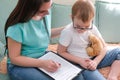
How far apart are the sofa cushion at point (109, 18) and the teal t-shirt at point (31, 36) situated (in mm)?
740

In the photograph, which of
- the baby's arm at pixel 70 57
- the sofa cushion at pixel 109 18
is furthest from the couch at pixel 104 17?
the baby's arm at pixel 70 57

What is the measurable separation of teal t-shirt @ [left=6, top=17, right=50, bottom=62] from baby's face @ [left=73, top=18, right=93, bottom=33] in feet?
0.68

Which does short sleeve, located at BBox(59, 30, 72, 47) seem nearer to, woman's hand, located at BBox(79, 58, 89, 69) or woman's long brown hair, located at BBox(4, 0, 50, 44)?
woman's hand, located at BBox(79, 58, 89, 69)

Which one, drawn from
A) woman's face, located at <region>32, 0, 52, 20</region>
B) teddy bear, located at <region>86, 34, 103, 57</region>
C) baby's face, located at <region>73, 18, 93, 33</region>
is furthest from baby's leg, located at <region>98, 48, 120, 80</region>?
woman's face, located at <region>32, 0, 52, 20</region>

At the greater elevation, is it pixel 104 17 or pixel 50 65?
pixel 104 17

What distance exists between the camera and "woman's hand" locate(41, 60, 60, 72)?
57.2 inches

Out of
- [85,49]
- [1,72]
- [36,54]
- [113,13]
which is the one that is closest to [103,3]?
[113,13]

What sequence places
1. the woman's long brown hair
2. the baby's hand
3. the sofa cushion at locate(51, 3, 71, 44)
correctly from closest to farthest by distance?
the woman's long brown hair, the baby's hand, the sofa cushion at locate(51, 3, 71, 44)

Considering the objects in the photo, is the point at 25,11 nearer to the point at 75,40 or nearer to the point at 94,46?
the point at 75,40

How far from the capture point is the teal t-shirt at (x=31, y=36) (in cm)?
147

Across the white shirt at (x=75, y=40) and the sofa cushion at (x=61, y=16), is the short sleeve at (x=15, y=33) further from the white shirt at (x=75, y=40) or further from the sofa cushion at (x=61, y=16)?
the sofa cushion at (x=61, y=16)

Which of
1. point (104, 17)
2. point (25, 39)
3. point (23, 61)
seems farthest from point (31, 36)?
point (104, 17)

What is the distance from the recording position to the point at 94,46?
63.9 inches

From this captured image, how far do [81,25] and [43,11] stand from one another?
247 millimetres
